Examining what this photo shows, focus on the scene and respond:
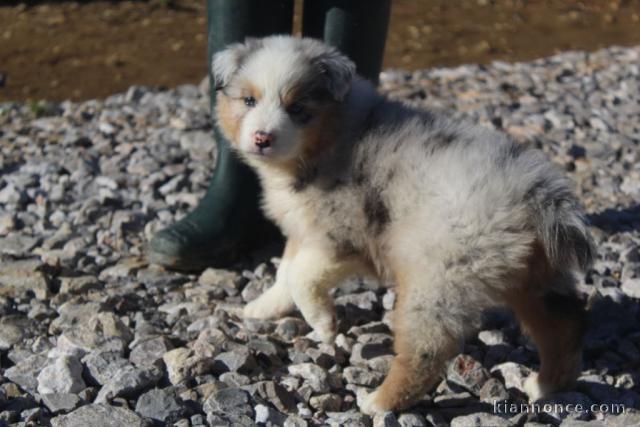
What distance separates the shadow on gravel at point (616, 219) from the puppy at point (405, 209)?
146 cm

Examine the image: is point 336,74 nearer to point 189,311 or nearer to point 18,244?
point 189,311

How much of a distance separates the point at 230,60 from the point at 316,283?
2.98 feet

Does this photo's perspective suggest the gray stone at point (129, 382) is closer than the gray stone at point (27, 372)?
Yes

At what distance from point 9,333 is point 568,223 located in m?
2.06

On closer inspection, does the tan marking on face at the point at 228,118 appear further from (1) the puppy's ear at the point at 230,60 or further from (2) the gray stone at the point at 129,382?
(2) the gray stone at the point at 129,382

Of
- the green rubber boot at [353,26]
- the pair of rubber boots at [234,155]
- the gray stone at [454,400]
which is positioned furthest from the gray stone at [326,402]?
the green rubber boot at [353,26]

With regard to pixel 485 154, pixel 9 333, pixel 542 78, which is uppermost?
pixel 485 154

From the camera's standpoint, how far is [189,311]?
3717 millimetres

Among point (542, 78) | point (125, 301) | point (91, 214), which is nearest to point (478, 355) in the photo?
point (125, 301)

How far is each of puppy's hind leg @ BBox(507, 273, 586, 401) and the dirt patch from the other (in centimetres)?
481

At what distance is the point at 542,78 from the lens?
7098 mm

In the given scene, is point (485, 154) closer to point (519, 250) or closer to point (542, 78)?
point (519, 250)

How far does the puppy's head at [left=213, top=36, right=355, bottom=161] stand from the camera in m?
3.25

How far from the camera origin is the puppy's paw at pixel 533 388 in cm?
311
